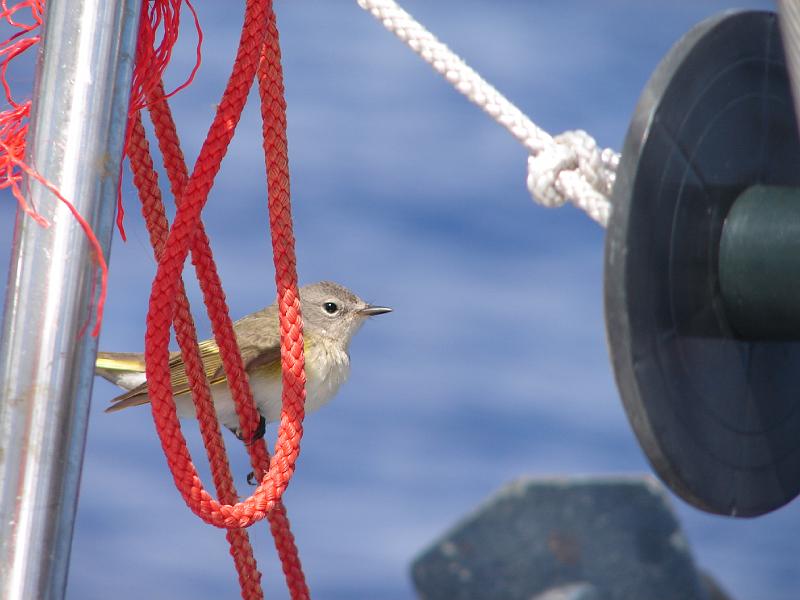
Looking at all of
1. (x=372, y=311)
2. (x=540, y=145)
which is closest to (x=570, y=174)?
(x=540, y=145)

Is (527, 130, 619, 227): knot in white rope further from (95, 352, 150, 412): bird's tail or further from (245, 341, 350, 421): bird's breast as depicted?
(95, 352, 150, 412): bird's tail

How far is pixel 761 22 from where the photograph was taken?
4.66 feet

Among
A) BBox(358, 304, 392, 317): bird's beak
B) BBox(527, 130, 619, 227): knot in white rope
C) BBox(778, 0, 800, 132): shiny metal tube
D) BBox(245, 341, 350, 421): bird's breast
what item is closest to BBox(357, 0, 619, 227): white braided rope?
BBox(527, 130, 619, 227): knot in white rope

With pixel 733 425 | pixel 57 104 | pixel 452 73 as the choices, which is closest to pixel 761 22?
pixel 452 73

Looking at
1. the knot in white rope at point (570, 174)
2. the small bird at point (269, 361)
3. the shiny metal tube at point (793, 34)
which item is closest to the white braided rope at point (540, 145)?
the knot in white rope at point (570, 174)

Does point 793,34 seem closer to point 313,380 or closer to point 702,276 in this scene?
point 702,276

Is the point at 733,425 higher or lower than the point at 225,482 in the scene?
lower

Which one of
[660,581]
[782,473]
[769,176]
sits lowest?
[782,473]

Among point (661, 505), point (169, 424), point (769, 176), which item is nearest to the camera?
point (169, 424)

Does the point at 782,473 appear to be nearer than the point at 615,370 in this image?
No

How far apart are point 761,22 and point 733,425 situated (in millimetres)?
488

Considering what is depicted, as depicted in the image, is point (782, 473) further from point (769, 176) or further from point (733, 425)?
point (769, 176)

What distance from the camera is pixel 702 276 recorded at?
1.37m

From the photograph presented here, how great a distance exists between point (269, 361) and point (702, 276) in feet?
5.51
